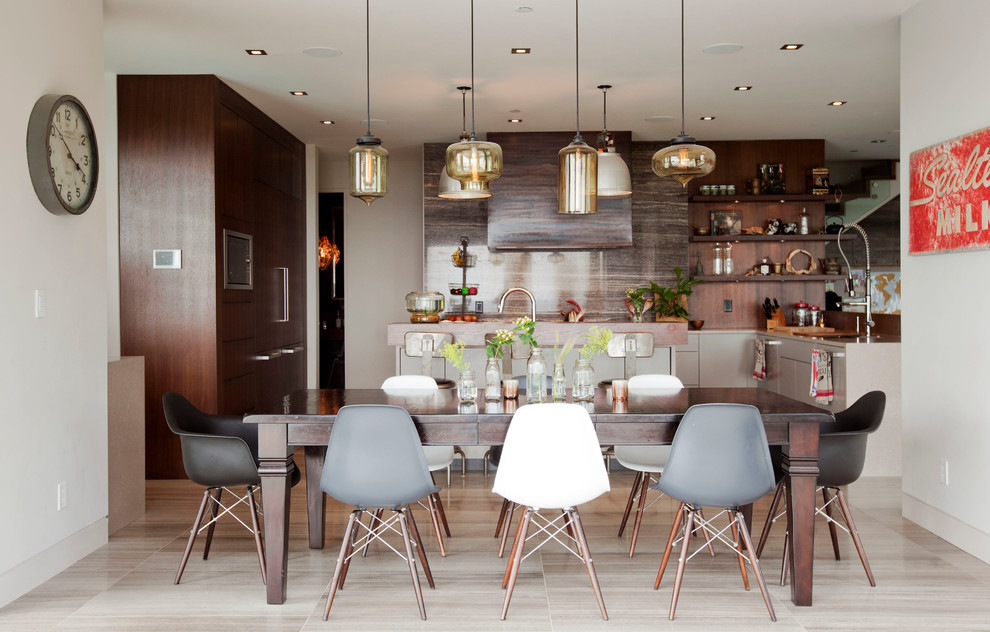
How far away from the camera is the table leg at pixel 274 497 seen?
3.14 meters

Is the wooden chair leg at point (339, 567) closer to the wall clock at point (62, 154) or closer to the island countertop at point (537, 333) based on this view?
the wall clock at point (62, 154)

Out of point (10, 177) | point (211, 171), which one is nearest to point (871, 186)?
point (211, 171)

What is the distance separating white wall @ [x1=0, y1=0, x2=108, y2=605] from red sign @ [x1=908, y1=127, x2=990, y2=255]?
13.6 ft

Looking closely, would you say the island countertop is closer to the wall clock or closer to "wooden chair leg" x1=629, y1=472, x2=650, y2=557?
"wooden chair leg" x1=629, y1=472, x2=650, y2=557

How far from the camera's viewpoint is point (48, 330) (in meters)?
3.53

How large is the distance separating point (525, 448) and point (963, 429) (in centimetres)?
236

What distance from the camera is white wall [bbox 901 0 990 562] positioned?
150 inches

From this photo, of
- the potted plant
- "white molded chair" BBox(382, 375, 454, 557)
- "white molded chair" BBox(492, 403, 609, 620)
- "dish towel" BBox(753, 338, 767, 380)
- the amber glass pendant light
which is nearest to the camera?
"white molded chair" BBox(492, 403, 609, 620)

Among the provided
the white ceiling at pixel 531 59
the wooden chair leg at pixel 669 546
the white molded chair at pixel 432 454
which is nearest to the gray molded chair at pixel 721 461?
the wooden chair leg at pixel 669 546

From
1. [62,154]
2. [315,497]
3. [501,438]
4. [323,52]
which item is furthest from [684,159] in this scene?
[62,154]

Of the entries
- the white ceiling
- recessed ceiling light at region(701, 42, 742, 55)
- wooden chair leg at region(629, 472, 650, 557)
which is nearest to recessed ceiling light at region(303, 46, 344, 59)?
Answer: the white ceiling

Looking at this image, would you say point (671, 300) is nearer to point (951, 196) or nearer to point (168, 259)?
point (951, 196)

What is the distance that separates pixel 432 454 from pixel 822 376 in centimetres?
317

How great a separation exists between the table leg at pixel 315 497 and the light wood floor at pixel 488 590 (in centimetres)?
7
